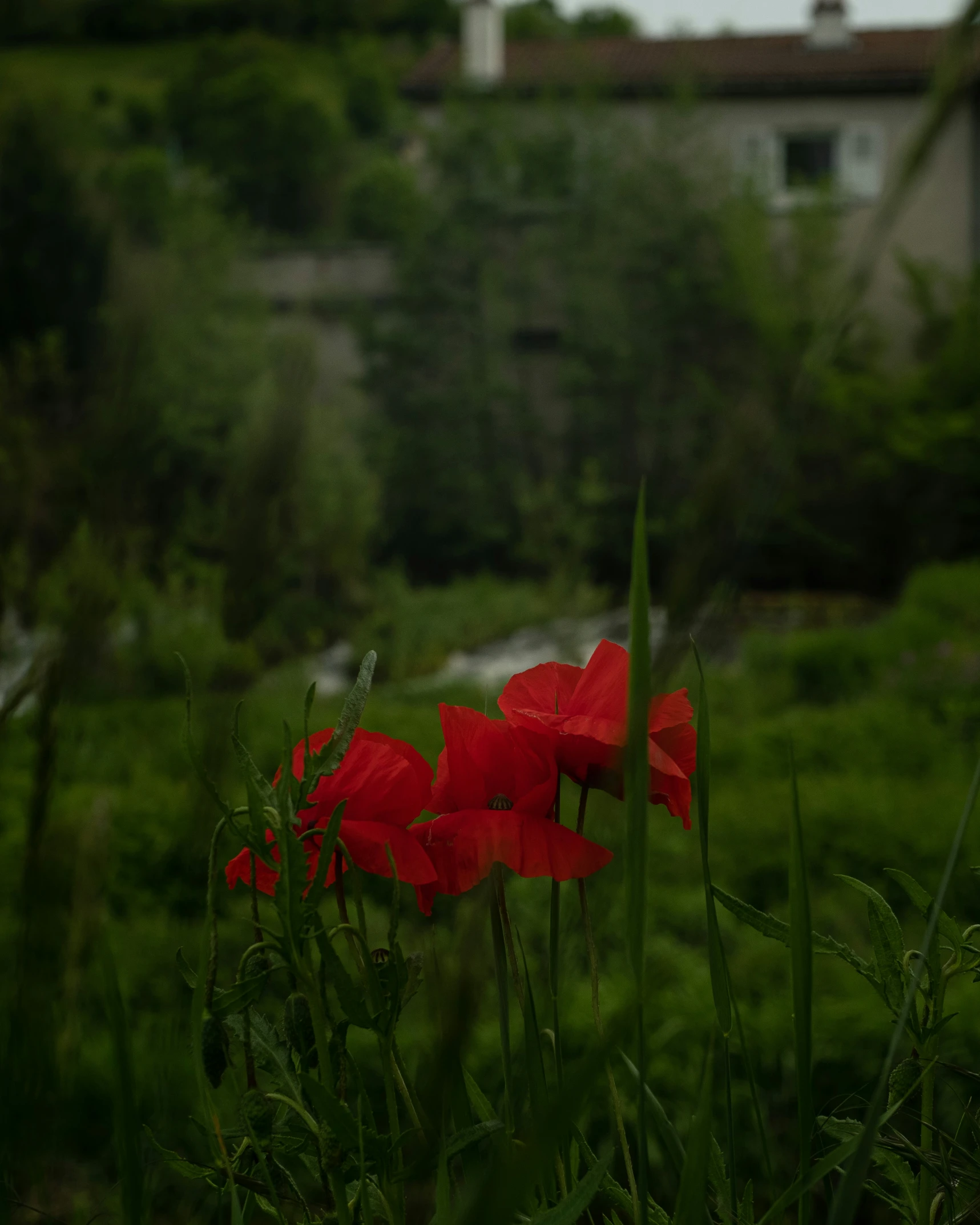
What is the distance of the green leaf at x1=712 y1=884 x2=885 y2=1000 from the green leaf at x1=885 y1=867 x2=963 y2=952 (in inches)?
0.9

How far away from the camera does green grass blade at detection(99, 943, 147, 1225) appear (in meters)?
0.23

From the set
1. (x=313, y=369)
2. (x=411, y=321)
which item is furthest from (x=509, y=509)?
(x=313, y=369)

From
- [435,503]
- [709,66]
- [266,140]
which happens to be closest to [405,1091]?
[435,503]

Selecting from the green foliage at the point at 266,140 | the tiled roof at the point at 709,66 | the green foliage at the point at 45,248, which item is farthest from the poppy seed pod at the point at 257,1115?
the green foliage at the point at 266,140

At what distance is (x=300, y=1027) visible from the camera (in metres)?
0.29

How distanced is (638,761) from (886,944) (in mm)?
150

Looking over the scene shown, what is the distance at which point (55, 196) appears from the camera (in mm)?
8188

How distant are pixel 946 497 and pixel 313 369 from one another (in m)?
9.98

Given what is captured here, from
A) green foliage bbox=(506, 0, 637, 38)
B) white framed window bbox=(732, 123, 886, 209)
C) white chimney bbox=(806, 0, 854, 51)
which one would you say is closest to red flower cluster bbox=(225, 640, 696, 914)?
white framed window bbox=(732, 123, 886, 209)

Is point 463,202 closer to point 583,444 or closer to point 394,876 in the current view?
point 583,444

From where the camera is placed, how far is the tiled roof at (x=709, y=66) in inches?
428

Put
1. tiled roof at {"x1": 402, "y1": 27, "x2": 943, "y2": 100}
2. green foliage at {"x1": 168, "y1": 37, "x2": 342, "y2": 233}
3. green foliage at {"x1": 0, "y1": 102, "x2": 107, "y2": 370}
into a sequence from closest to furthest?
green foliage at {"x1": 0, "y1": 102, "x2": 107, "y2": 370}, tiled roof at {"x1": 402, "y1": 27, "x2": 943, "y2": 100}, green foliage at {"x1": 168, "y1": 37, "x2": 342, "y2": 233}

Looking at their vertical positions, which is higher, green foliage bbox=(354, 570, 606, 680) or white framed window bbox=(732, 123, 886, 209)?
white framed window bbox=(732, 123, 886, 209)

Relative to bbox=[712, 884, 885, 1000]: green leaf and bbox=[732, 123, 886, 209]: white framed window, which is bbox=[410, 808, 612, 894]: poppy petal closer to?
bbox=[712, 884, 885, 1000]: green leaf
